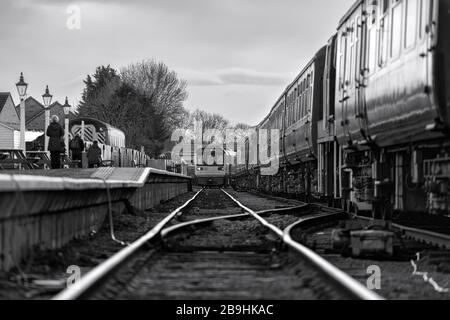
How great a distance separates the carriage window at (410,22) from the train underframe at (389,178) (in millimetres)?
1255

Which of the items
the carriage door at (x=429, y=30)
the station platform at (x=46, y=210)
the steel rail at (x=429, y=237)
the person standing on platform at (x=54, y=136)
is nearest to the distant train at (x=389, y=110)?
the carriage door at (x=429, y=30)

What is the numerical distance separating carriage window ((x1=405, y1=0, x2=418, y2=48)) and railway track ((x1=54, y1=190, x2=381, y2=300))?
9.06 feet

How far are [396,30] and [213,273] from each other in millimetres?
4575

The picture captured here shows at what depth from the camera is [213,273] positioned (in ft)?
26.9

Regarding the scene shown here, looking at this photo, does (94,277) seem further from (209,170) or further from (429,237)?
(209,170)

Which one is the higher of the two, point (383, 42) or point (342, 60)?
point (342, 60)

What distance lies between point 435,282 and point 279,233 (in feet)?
12.7

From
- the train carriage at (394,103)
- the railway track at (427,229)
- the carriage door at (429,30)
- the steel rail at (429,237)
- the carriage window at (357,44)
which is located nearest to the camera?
the carriage door at (429,30)

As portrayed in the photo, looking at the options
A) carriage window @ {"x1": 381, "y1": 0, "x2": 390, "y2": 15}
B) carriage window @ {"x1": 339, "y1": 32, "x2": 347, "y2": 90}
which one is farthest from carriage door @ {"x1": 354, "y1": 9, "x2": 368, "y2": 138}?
carriage window @ {"x1": 339, "y1": 32, "x2": 347, "y2": 90}

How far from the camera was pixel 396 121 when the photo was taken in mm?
11297

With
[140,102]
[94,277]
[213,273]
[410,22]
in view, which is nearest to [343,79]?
[410,22]

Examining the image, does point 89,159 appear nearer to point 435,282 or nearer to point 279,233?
point 279,233

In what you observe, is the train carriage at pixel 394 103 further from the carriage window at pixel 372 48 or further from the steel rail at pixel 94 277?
the steel rail at pixel 94 277

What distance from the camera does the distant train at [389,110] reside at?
9461 millimetres
